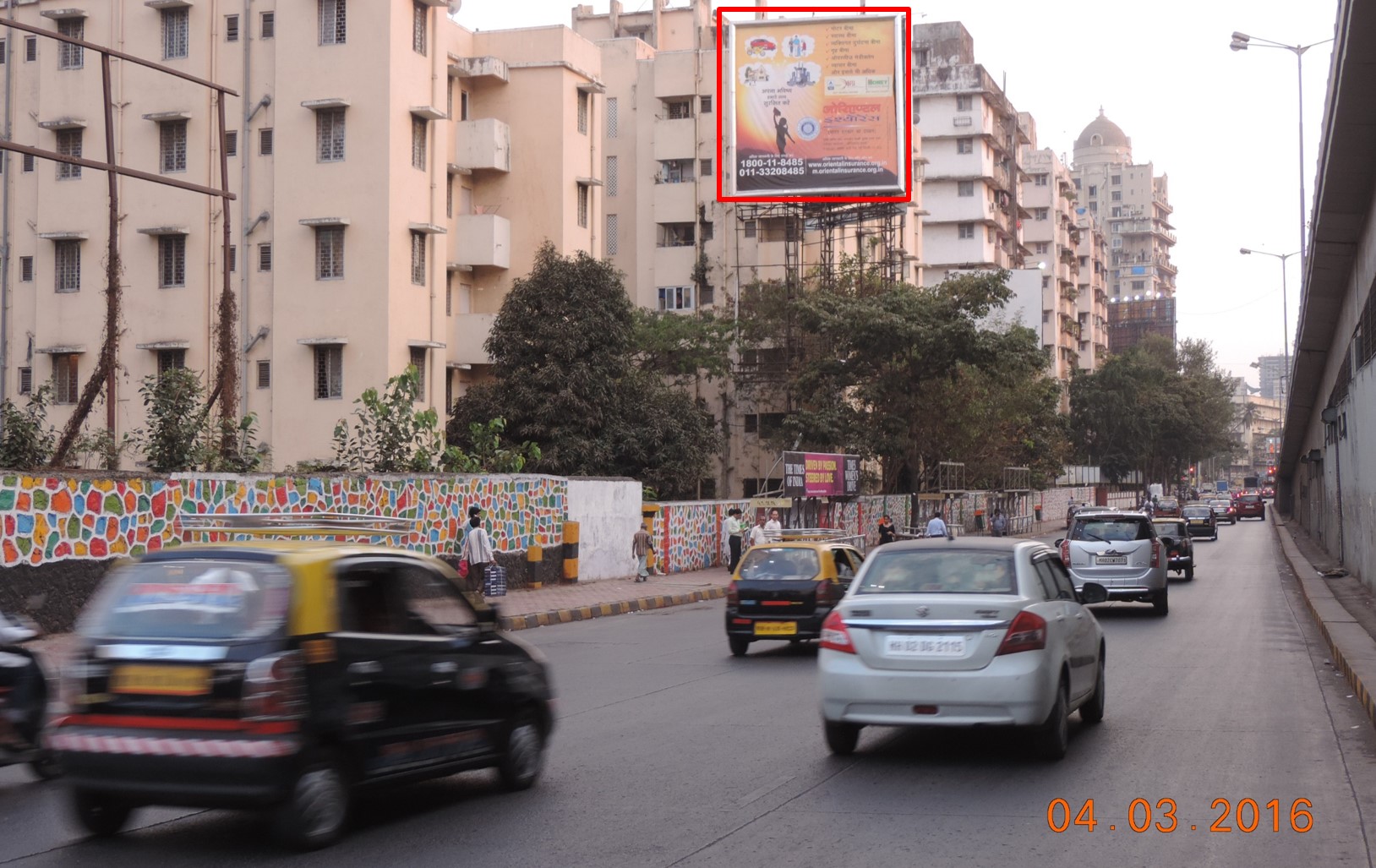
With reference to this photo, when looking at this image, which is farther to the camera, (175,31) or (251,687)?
(175,31)

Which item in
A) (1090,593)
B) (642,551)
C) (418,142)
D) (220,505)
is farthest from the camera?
(418,142)

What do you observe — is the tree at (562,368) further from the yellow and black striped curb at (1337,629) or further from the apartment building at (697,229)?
the yellow and black striped curb at (1337,629)

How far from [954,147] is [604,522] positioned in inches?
2655

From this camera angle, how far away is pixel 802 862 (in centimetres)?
698

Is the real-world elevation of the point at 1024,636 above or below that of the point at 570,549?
above

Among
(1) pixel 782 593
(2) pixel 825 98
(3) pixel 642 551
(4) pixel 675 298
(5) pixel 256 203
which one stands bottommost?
(3) pixel 642 551

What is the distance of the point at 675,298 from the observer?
5959cm

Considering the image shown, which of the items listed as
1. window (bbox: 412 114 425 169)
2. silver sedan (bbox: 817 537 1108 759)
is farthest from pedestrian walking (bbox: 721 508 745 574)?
silver sedan (bbox: 817 537 1108 759)

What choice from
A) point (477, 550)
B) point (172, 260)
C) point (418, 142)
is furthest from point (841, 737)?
point (172, 260)

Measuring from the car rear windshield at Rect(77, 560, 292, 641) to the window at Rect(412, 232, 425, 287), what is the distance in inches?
1337

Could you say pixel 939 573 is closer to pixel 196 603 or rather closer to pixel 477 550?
pixel 196 603

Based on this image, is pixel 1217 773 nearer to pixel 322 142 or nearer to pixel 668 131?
pixel 322 142

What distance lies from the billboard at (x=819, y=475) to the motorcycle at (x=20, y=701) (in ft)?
97.2

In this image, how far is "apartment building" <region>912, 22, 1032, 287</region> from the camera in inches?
3686
